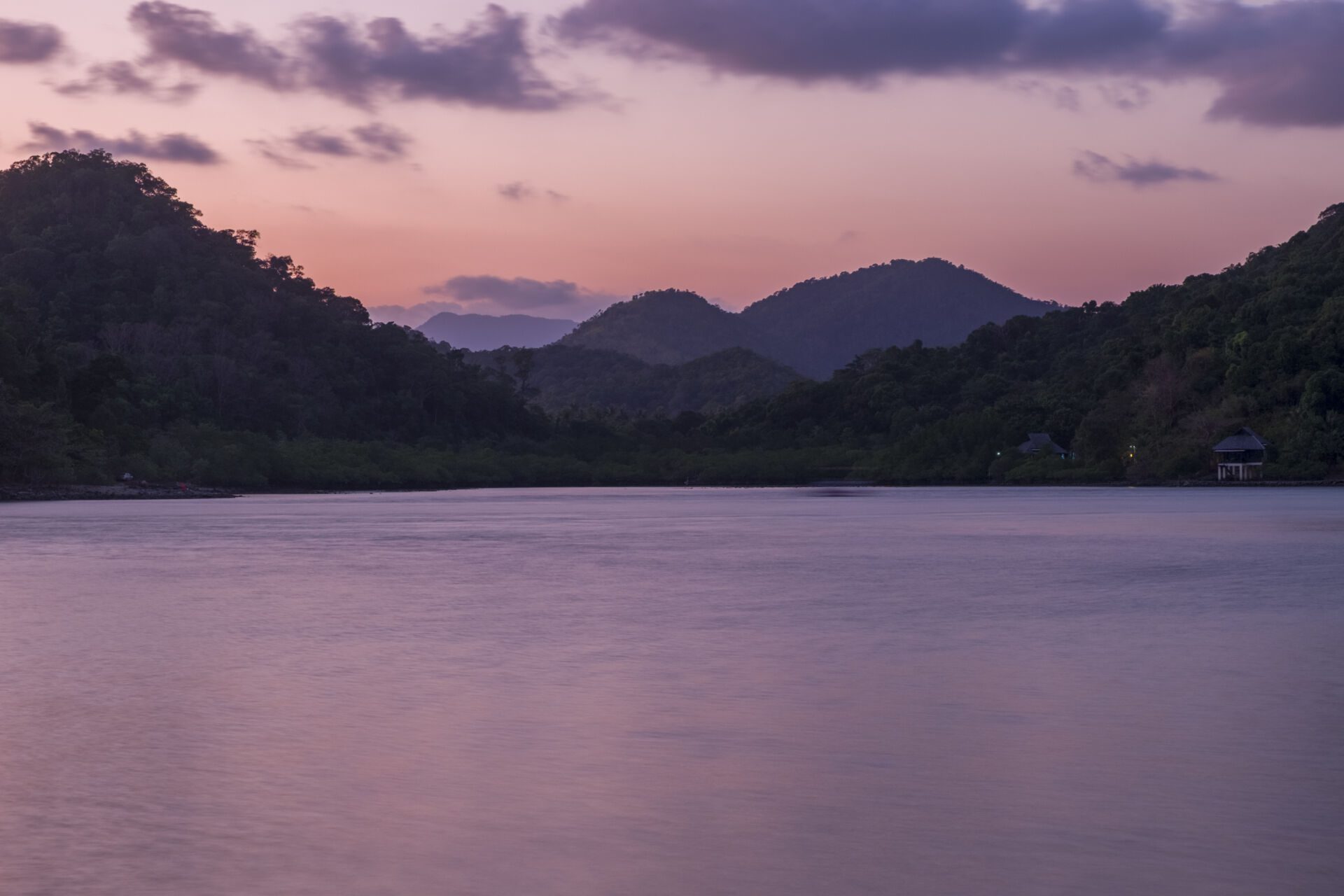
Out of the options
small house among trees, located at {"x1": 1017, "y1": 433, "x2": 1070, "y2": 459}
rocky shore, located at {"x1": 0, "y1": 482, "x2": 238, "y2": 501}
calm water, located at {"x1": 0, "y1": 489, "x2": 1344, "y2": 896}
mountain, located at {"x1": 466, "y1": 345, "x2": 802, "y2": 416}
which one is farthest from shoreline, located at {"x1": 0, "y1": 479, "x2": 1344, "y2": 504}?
mountain, located at {"x1": 466, "y1": 345, "x2": 802, "y2": 416}

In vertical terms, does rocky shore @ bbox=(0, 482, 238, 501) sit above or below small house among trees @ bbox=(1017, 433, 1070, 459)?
below

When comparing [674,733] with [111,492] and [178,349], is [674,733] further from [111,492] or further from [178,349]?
[178,349]

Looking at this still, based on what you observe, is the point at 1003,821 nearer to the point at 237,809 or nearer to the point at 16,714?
the point at 237,809

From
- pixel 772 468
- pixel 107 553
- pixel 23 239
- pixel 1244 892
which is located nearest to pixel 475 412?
pixel 772 468

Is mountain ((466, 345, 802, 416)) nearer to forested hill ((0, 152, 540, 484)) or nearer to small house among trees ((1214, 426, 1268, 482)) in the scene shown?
forested hill ((0, 152, 540, 484))

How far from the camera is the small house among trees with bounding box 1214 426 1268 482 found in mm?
59969

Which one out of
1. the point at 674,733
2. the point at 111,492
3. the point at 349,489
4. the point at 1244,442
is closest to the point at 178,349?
the point at 349,489

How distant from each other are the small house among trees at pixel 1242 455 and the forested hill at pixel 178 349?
43063mm

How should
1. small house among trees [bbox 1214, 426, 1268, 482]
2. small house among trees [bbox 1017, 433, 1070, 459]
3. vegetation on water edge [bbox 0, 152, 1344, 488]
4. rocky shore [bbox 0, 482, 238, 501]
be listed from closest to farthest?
rocky shore [bbox 0, 482, 238, 501], vegetation on water edge [bbox 0, 152, 1344, 488], small house among trees [bbox 1214, 426, 1268, 482], small house among trees [bbox 1017, 433, 1070, 459]

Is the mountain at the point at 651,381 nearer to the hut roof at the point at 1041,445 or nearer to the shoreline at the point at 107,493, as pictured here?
the hut roof at the point at 1041,445

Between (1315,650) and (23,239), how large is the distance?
8411cm

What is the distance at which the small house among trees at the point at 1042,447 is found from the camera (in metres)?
70.2

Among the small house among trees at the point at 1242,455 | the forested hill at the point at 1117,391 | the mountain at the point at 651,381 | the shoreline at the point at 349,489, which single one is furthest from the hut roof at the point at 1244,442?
the mountain at the point at 651,381

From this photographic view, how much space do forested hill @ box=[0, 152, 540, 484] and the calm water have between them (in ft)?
136
